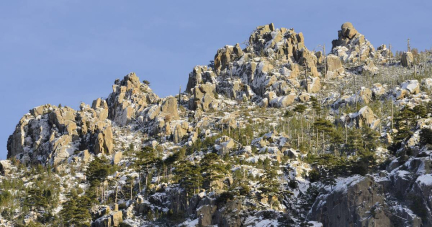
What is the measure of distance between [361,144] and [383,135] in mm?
11549

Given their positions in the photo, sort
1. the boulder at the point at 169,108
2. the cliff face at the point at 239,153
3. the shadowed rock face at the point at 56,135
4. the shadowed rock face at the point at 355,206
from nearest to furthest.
Result: the shadowed rock face at the point at 355,206 → the cliff face at the point at 239,153 → the shadowed rock face at the point at 56,135 → the boulder at the point at 169,108

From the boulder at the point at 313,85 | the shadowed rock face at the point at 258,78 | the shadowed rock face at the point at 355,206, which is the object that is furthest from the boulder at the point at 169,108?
the shadowed rock face at the point at 355,206

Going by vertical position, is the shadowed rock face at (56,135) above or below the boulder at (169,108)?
below

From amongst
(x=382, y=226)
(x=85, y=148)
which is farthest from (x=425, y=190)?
(x=85, y=148)

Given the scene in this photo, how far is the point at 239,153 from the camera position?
375ft

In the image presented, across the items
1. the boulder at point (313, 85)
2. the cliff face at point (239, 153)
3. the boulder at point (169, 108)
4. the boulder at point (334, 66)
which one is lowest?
the cliff face at point (239, 153)

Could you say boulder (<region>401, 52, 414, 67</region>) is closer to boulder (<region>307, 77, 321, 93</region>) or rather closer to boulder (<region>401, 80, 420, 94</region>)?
boulder (<region>307, 77, 321, 93</region>)

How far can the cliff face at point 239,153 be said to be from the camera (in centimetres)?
8046

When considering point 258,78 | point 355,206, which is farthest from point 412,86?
point 355,206

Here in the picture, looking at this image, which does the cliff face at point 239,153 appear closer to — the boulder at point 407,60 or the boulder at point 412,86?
the boulder at point 412,86

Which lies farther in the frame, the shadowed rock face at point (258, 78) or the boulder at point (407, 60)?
the boulder at point (407, 60)

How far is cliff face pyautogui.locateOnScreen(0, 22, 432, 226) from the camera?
3168 inches

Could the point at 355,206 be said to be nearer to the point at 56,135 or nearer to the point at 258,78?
the point at 56,135

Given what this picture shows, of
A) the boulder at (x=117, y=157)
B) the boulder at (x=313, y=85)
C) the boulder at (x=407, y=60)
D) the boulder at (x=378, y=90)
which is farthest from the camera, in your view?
the boulder at (x=407, y=60)
